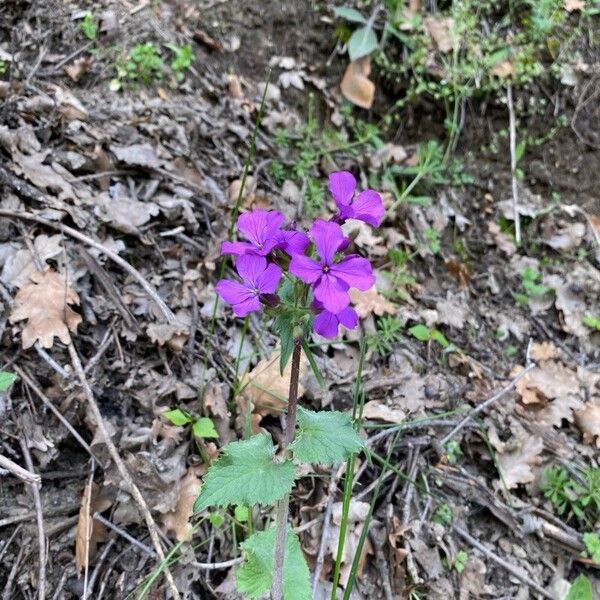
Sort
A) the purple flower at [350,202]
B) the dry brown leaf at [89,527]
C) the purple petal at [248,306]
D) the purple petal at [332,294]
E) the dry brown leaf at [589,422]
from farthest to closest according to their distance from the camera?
the dry brown leaf at [589,422]
the dry brown leaf at [89,527]
the purple flower at [350,202]
the purple petal at [248,306]
the purple petal at [332,294]

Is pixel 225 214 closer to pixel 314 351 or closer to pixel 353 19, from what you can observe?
pixel 314 351

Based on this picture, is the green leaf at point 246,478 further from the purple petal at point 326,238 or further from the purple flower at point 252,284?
the purple petal at point 326,238

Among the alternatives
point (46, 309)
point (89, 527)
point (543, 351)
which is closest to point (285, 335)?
point (89, 527)

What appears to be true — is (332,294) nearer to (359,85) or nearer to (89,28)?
(89,28)

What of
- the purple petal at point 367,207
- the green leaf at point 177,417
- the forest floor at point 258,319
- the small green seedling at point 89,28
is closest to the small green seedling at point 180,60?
the forest floor at point 258,319

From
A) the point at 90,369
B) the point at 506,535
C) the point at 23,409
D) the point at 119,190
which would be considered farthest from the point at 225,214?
the point at 506,535

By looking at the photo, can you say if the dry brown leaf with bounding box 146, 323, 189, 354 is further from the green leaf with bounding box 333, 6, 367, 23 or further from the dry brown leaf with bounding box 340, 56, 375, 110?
the green leaf with bounding box 333, 6, 367, 23
